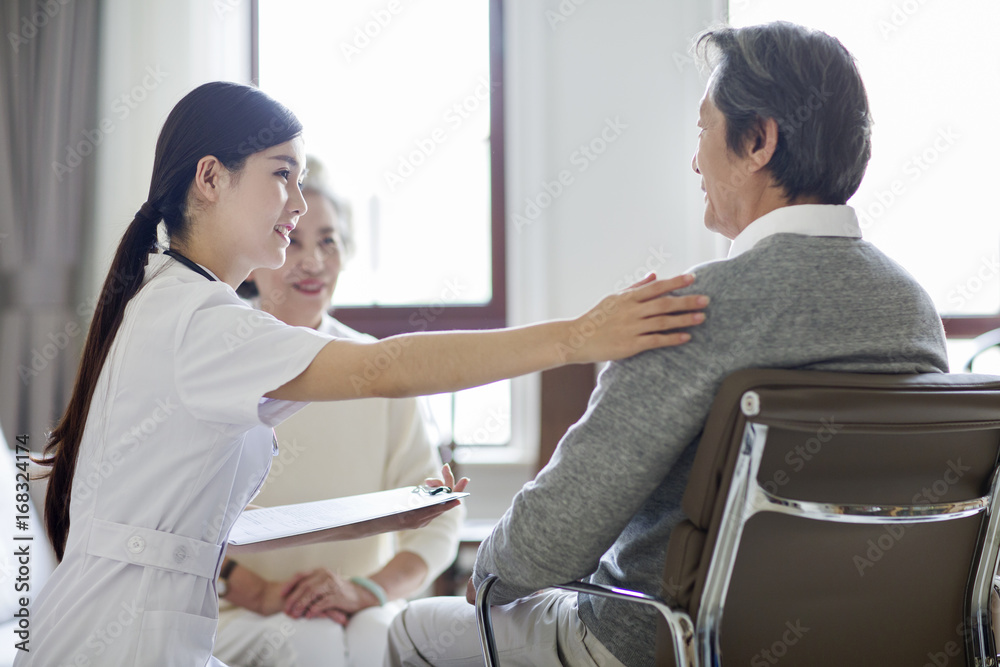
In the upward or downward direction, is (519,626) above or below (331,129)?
below

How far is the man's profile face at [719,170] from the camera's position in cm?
109

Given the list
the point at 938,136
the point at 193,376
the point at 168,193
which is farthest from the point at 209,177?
the point at 938,136

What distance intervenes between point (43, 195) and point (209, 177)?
1.89 meters

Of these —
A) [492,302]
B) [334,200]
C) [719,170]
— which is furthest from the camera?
[492,302]

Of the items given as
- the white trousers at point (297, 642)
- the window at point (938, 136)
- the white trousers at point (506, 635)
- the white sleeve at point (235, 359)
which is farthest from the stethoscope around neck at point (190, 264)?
the window at point (938, 136)

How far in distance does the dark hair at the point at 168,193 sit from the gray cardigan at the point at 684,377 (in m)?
0.64

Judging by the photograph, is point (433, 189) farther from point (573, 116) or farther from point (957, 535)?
point (957, 535)

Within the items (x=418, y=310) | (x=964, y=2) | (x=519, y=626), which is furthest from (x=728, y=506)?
(x=964, y=2)

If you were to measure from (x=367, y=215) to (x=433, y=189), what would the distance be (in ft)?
0.93

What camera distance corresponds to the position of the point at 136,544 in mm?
993

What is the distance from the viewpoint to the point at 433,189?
3010 millimetres

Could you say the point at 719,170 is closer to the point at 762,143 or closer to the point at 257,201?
the point at 762,143

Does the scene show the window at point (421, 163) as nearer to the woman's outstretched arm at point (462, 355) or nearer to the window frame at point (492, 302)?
the window frame at point (492, 302)

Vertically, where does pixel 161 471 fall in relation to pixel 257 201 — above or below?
below
